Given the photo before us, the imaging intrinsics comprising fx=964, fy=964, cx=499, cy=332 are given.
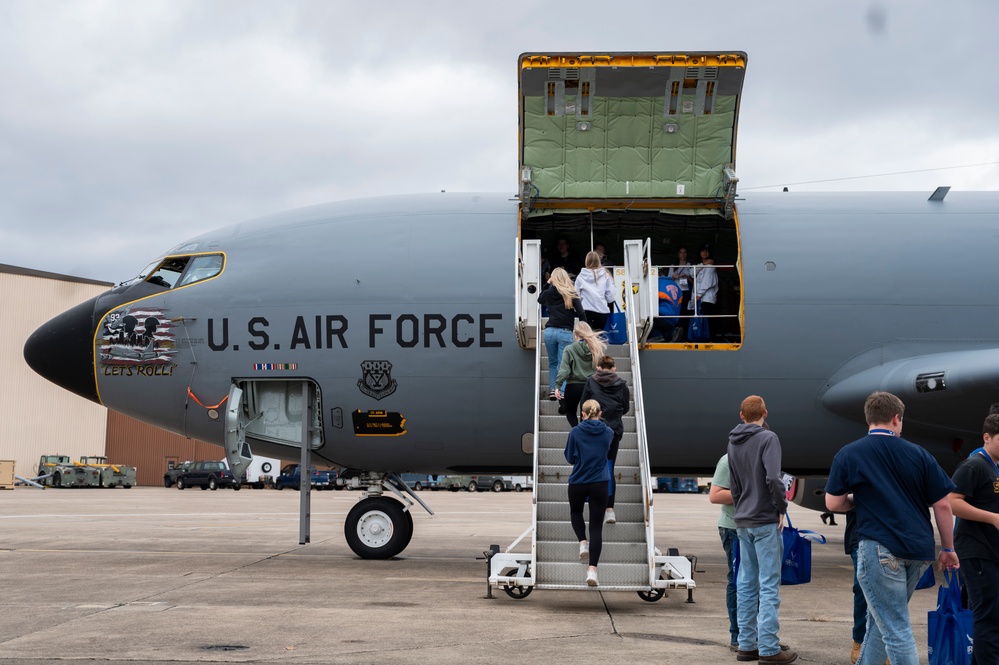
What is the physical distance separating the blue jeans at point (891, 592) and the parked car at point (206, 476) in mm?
52309

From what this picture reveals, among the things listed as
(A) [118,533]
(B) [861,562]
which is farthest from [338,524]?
(B) [861,562]

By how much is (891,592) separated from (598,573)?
15.0ft

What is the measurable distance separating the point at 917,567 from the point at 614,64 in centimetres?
864

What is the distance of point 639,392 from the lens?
11250mm

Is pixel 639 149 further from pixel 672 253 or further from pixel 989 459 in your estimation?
pixel 989 459

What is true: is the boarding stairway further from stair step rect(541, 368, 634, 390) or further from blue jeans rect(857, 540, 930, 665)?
blue jeans rect(857, 540, 930, 665)

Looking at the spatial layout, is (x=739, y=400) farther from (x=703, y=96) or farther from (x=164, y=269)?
(x=164, y=269)

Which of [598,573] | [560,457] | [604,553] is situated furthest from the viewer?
[560,457]

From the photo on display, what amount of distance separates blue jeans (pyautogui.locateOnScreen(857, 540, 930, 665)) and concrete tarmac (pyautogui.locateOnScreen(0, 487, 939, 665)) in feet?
5.72

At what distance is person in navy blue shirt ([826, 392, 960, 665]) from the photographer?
569 cm

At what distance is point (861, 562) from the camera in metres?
5.87

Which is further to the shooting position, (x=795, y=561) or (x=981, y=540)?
(x=795, y=561)

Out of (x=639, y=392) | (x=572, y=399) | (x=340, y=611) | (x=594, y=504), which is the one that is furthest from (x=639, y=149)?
(x=340, y=611)

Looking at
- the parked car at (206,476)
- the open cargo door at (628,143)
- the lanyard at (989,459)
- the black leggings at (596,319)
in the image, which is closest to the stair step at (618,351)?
the black leggings at (596,319)
